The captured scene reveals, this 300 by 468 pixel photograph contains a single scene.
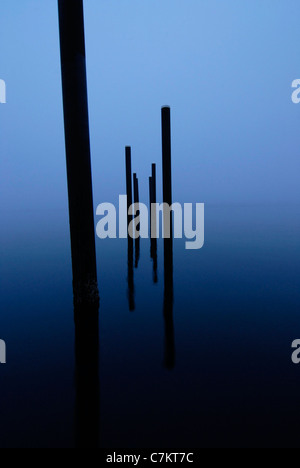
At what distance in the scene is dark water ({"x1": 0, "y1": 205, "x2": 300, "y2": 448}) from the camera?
227 centimetres

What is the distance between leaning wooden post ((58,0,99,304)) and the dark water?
3.15ft

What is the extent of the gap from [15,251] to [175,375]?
9.96 m

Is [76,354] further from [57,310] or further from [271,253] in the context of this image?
[271,253]

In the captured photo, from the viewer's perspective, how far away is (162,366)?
331cm

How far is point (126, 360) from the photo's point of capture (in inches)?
135

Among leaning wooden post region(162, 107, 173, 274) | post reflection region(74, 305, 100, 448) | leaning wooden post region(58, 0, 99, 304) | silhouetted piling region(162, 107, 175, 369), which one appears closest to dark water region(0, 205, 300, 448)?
post reflection region(74, 305, 100, 448)

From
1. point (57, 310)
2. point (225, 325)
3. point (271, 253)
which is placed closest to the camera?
point (225, 325)

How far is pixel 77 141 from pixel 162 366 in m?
2.88

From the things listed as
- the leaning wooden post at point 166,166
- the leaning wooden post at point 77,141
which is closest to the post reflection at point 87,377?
the leaning wooden post at point 77,141

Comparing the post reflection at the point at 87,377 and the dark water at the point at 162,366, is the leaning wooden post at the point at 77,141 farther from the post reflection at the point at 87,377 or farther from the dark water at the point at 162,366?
the dark water at the point at 162,366

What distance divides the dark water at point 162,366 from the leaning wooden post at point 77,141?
0.96 meters
